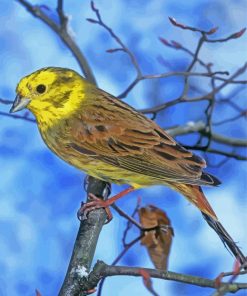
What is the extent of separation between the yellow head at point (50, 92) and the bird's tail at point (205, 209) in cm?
84

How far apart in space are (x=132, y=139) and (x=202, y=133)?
83 cm

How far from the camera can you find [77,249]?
12.9 feet

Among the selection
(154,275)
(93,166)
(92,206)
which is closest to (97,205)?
(92,206)

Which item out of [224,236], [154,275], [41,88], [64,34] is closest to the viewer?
[154,275]

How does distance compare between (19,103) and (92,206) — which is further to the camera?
(92,206)

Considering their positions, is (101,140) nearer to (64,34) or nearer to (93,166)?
(93,166)

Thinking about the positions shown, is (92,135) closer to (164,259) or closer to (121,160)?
(121,160)

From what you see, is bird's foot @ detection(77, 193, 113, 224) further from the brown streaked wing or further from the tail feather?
the tail feather

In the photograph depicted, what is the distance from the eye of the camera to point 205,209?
4156 mm

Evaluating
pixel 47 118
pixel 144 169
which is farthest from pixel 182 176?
pixel 47 118

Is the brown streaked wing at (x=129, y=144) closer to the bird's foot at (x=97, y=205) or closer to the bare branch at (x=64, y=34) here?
the bird's foot at (x=97, y=205)

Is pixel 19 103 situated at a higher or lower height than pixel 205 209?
higher

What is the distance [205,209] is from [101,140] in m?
0.77

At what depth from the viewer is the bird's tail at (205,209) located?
3.91 metres
